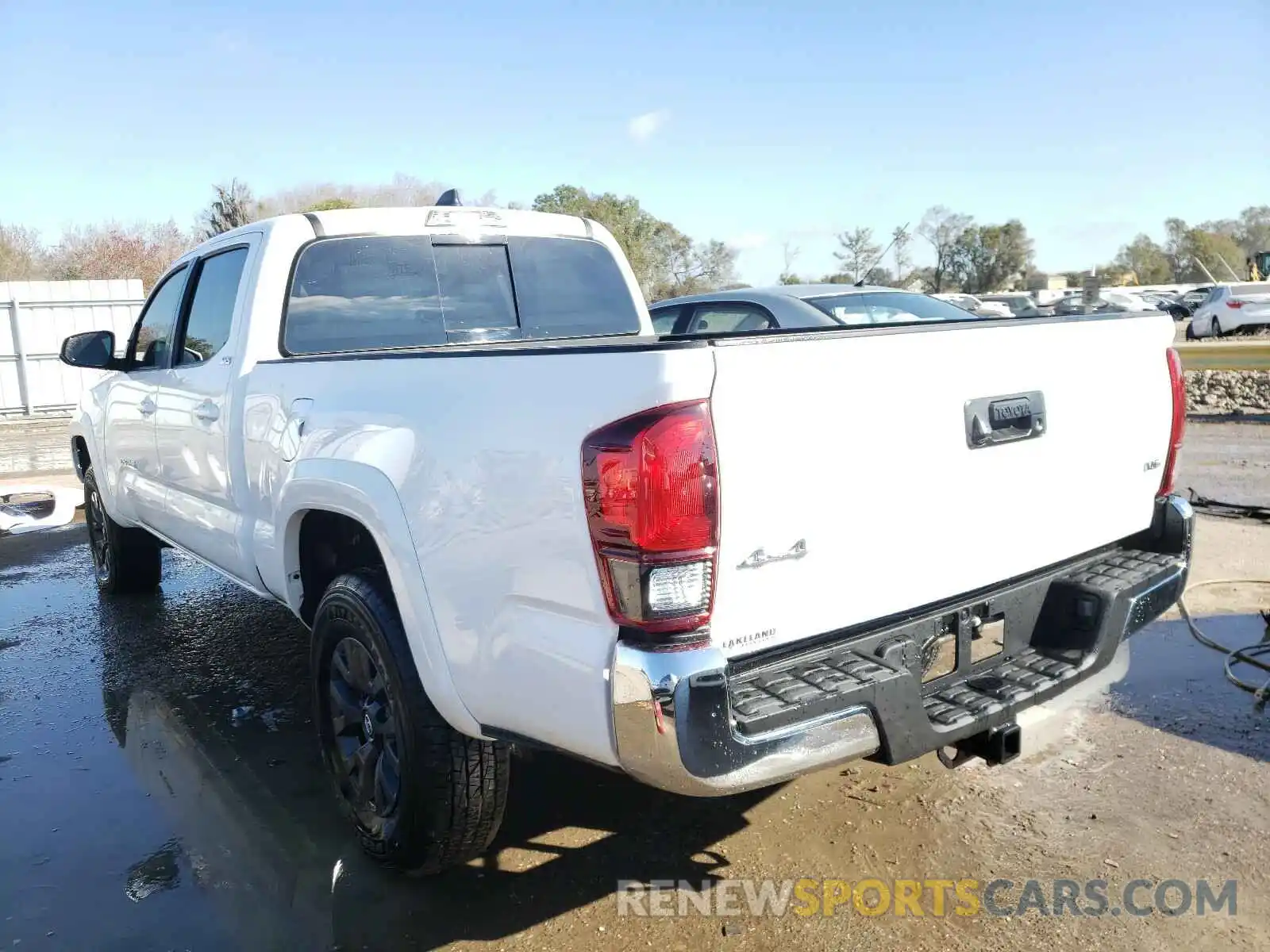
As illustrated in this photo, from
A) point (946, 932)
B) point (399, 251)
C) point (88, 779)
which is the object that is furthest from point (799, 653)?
point (88, 779)

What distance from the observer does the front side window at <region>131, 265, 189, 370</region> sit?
5.04 meters

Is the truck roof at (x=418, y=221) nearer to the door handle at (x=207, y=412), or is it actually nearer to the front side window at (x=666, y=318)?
the door handle at (x=207, y=412)

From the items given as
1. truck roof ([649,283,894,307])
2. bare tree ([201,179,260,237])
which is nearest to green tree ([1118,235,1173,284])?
bare tree ([201,179,260,237])

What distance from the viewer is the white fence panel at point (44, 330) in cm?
1788

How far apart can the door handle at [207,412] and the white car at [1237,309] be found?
1059 inches

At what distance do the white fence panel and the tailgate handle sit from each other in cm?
1787

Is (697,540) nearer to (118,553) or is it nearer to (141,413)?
(141,413)

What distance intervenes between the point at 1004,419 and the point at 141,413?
4.21 m

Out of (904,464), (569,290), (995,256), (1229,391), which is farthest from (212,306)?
(995,256)

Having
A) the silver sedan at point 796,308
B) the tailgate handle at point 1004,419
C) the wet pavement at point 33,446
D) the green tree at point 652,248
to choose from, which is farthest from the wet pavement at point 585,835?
the green tree at point 652,248

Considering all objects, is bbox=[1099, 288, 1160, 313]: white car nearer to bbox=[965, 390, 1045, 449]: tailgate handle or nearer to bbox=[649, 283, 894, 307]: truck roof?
bbox=[965, 390, 1045, 449]: tailgate handle

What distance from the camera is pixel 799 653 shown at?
2473 millimetres

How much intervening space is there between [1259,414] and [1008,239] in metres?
55.0

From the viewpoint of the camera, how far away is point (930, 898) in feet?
9.72
